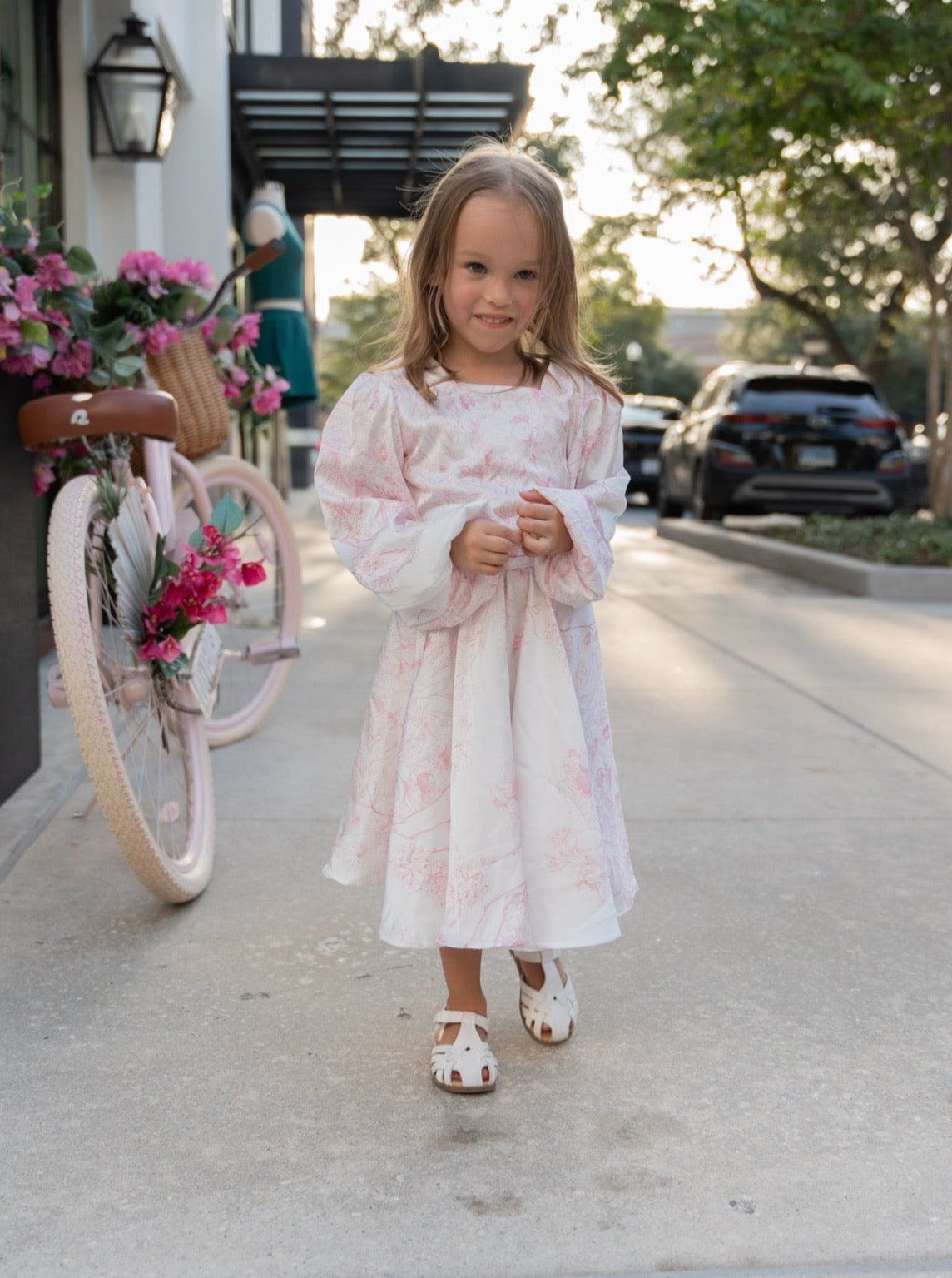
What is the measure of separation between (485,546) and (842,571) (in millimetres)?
7117

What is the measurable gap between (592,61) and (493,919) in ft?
36.6

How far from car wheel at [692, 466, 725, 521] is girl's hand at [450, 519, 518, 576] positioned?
10.9m

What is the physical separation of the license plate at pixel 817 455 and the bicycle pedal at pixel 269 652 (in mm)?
8726

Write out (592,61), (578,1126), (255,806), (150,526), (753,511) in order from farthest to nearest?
(753,511) < (592,61) < (255,806) < (150,526) < (578,1126)

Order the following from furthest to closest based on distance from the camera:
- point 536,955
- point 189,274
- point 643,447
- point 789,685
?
point 643,447 < point 789,685 < point 189,274 < point 536,955

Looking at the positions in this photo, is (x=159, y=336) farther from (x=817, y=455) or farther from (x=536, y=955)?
(x=817, y=455)

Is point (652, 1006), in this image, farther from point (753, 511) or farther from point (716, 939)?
point (753, 511)

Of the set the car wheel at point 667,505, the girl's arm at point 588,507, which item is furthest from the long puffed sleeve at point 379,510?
the car wheel at point 667,505

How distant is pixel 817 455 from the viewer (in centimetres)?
1241

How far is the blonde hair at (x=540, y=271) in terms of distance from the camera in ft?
7.59

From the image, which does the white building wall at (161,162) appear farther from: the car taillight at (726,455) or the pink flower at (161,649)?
the car taillight at (726,455)

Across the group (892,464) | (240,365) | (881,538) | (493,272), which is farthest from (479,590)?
(892,464)

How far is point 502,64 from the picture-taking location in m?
10.4

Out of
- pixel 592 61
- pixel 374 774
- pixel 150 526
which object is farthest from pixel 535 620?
pixel 592 61
